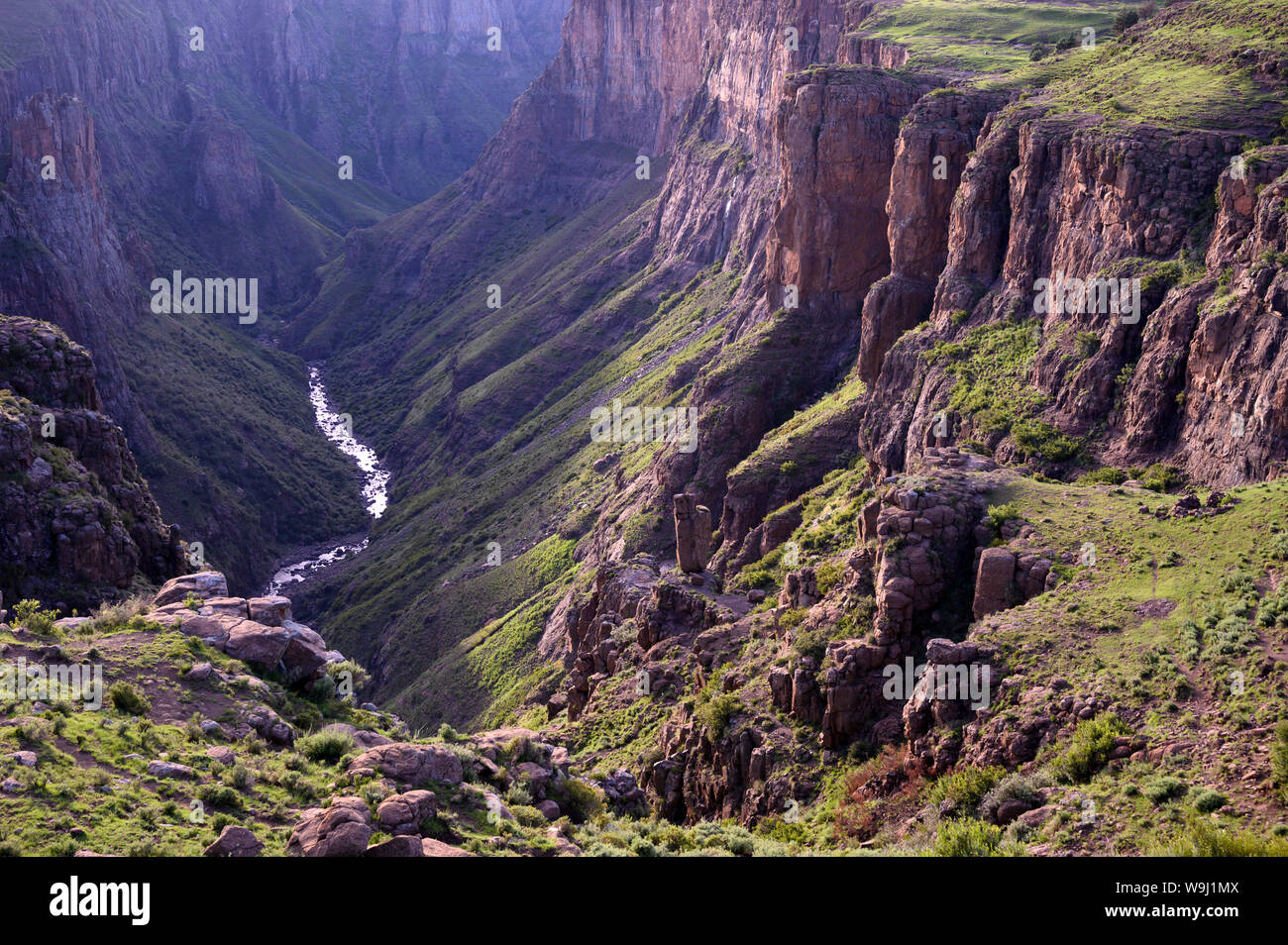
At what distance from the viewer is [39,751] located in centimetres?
2452

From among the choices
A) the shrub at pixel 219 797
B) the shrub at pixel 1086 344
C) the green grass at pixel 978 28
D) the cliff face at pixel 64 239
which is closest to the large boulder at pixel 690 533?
the shrub at pixel 1086 344

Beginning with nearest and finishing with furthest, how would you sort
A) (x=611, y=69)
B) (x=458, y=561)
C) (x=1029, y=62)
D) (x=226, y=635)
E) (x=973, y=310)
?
(x=226, y=635) → (x=973, y=310) → (x=1029, y=62) → (x=458, y=561) → (x=611, y=69)

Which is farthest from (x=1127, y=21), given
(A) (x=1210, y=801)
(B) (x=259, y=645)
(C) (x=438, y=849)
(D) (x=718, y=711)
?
(C) (x=438, y=849)

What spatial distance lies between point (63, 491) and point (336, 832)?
35294 millimetres

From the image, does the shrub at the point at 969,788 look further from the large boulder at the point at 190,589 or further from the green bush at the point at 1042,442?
the large boulder at the point at 190,589

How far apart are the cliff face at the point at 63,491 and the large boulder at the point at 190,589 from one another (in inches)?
456

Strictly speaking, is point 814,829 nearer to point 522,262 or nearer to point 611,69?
point 522,262

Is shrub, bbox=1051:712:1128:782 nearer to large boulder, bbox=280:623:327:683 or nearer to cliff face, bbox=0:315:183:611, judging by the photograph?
large boulder, bbox=280:623:327:683

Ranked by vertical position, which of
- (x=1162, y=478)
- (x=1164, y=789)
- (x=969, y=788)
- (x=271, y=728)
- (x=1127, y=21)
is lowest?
(x=969, y=788)

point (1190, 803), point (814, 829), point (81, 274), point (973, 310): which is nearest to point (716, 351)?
point (973, 310)

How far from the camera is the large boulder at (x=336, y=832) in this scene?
2066 cm

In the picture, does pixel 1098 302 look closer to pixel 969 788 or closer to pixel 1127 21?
pixel 969 788

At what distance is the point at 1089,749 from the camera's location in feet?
87.8
